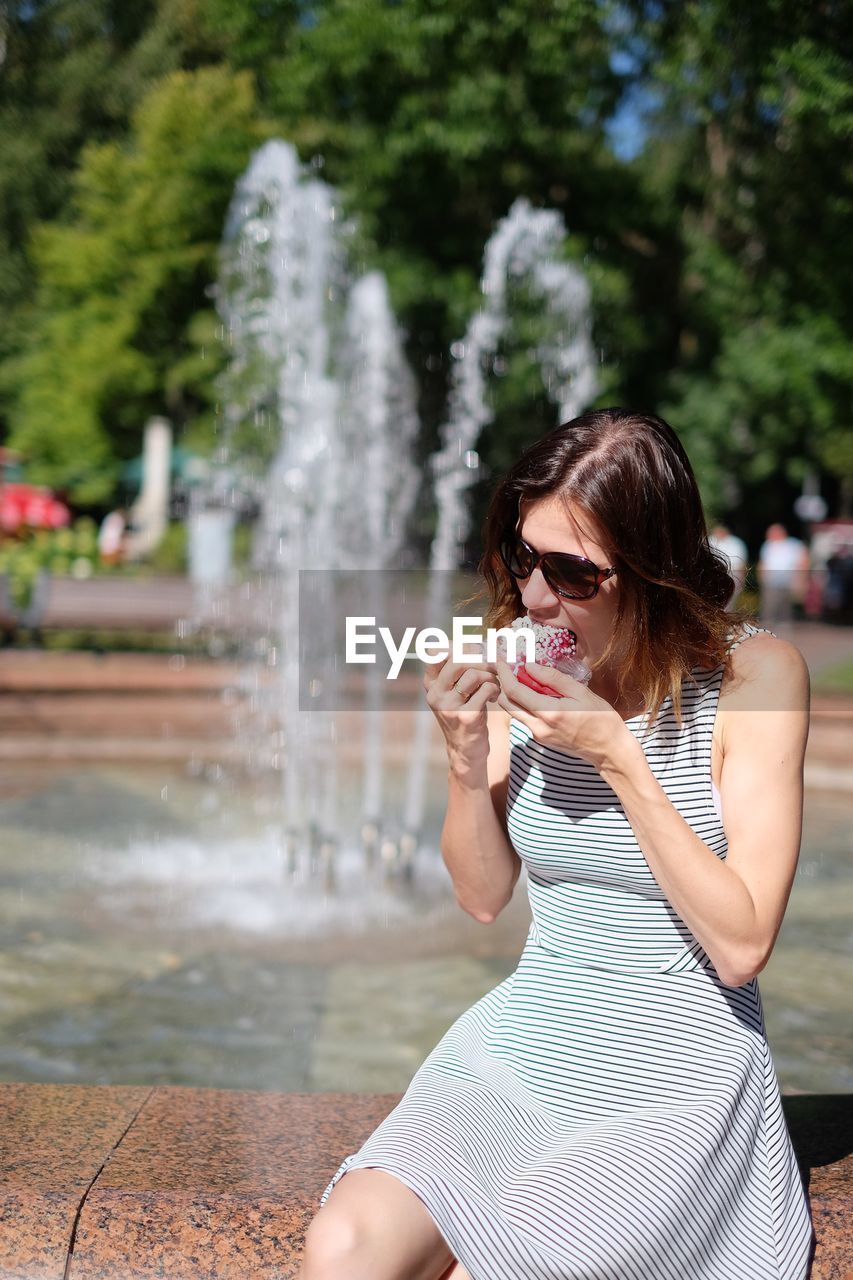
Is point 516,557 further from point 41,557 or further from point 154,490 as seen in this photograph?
point 154,490

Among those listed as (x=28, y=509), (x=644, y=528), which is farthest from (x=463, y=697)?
(x=28, y=509)

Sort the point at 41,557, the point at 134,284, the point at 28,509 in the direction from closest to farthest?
1. the point at 41,557
2. the point at 28,509
3. the point at 134,284

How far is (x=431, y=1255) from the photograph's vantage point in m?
1.74

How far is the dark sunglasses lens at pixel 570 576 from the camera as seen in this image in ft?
6.79

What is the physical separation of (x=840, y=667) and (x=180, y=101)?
1700cm

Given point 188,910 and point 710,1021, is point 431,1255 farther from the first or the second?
point 188,910

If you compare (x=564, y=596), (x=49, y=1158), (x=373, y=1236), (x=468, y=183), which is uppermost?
(x=468, y=183)

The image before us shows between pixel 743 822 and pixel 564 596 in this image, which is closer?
pixel 743 822

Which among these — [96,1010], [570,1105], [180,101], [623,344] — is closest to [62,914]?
[96,1010]

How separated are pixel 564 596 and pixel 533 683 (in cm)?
20

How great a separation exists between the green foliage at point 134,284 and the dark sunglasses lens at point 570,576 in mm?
20651

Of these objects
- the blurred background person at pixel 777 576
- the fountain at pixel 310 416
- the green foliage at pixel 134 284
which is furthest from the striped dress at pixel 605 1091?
the green foliage at pixel 134 284

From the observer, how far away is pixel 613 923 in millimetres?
2039

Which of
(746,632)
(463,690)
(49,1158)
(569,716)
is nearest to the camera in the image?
(569,716)
